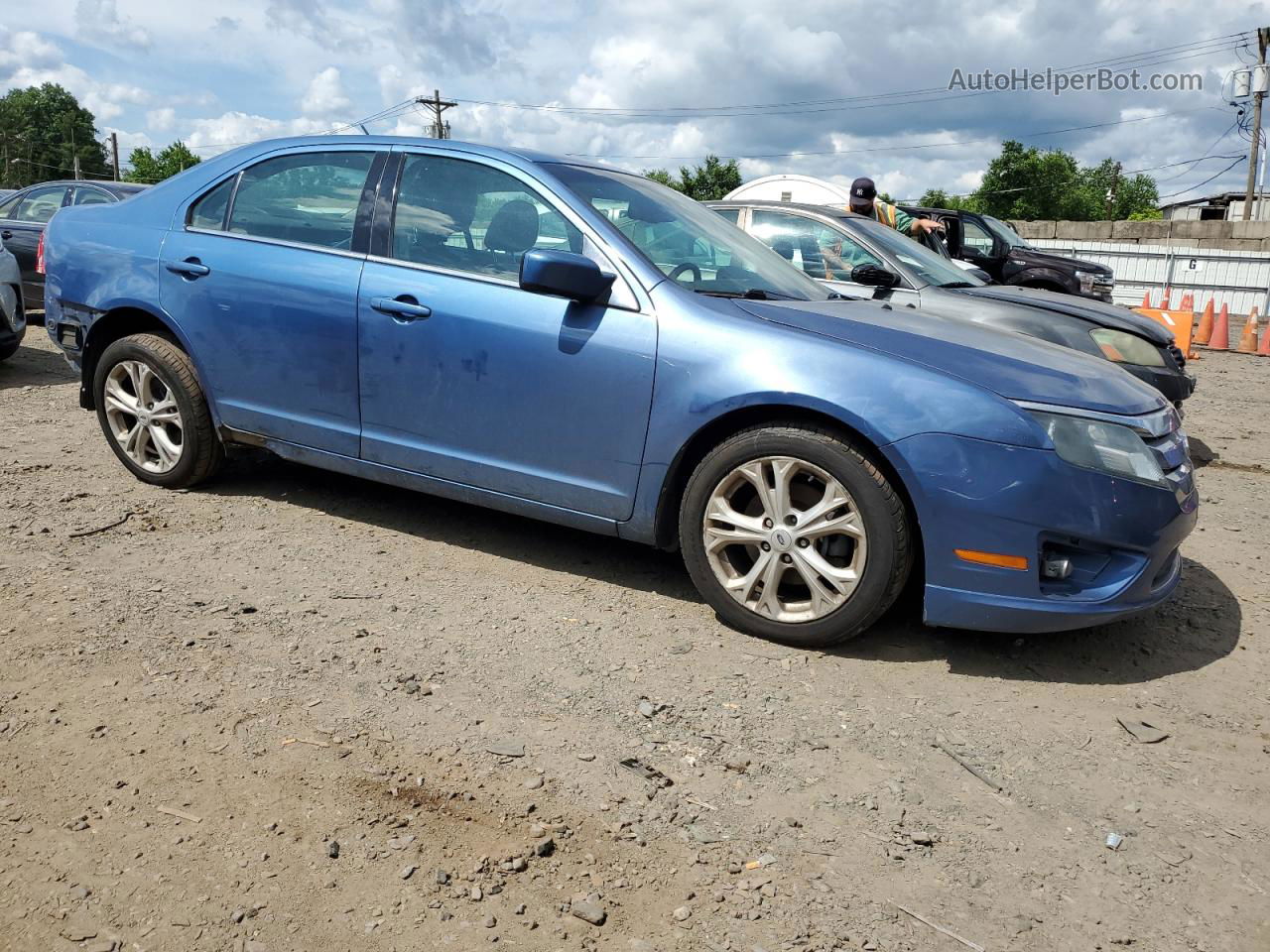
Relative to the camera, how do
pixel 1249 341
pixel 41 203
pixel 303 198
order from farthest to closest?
pixel 1249 341 → pixel 41 203 → pixel 303 198

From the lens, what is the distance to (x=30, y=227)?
11109 millimetres

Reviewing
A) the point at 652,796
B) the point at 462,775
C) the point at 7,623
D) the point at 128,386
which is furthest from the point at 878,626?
the point at 128,386

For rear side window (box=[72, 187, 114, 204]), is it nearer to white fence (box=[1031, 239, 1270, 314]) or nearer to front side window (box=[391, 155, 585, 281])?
front side window (box=[391, 155, 585, 281])

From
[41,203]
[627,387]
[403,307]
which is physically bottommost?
[627,387]

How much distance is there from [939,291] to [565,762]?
5.15m

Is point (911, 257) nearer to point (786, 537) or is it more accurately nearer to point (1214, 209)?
point (786, 537)

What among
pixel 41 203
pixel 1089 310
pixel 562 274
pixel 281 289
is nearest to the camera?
pixel 562 274

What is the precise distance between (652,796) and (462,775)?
Answer: 494 millimetres

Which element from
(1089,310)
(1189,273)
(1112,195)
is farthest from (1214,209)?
(1089,310)

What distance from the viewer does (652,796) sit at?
105 inches

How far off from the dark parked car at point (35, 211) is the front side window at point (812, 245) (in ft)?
22.8

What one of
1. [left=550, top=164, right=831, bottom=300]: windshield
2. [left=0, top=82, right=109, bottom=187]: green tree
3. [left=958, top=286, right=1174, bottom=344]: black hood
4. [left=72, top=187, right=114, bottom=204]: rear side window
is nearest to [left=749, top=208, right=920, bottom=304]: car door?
[left=958, top=286, right=1174, bottom=344]: black hood

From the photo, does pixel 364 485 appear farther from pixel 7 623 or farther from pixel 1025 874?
pixel 1025 874

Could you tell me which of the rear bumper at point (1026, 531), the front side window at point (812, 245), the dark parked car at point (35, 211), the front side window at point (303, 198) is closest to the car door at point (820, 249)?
the front side window at point (812, 245)
